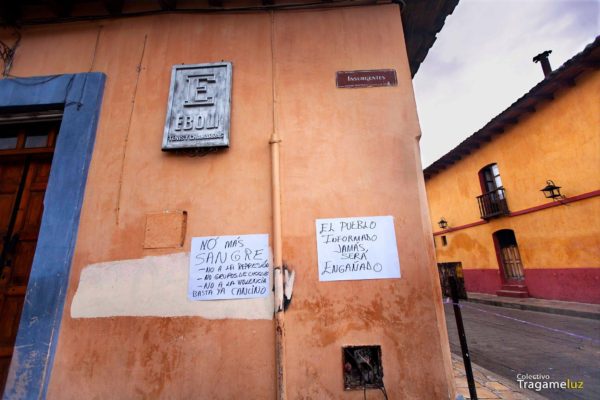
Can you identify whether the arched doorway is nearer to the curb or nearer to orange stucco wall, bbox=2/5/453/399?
the curb

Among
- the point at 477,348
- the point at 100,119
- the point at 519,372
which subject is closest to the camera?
the point at 100,119

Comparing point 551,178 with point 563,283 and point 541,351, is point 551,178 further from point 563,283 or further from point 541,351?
point 541,351

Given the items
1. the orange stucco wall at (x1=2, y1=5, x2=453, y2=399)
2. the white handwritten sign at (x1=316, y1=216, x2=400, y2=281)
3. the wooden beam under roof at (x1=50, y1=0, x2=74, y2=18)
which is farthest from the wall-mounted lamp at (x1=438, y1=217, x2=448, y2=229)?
the wooden beam under roof at (x1=50, y1=0, x2=74, y2=18)

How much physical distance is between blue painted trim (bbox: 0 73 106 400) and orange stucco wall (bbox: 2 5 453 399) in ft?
0.30

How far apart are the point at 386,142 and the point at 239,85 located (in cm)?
172

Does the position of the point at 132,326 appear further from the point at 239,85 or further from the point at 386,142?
the point at 386,142

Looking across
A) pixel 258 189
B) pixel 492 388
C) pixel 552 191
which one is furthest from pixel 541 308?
pixel 258 189

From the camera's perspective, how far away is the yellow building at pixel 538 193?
8.08 m

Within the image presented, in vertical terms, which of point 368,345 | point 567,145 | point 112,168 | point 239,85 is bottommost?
point 368,345

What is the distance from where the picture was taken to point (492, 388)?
3.35 metres

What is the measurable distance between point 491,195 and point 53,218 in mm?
14252

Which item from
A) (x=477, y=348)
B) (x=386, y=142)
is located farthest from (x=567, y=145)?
(x=386, y=142)

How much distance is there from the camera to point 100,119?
311 cm

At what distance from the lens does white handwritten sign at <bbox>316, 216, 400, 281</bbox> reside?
2.52m
